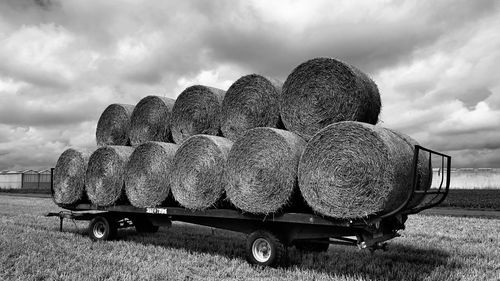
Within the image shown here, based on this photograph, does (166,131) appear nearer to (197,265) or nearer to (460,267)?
(197,265)

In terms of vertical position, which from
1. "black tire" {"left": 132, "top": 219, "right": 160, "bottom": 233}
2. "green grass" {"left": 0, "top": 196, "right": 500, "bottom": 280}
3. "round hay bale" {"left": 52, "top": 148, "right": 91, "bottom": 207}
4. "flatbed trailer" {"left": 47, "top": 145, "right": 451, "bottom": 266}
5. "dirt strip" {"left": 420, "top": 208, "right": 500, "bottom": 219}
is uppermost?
"round hay bale" {"left": 52, "top": 148, "right": 91, "bottom": 207}

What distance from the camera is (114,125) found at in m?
10.8

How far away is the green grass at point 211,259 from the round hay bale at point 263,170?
1036 millimetres

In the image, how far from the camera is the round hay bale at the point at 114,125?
10664 millimetres

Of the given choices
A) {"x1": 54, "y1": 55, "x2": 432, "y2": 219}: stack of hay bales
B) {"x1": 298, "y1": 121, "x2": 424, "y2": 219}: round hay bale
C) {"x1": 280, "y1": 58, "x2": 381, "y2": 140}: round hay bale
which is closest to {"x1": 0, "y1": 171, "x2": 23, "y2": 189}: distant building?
{"x1": 54, "y1": 55, "x2": 432, "y2": 219}: stack of hay bales

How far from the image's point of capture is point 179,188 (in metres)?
8.10

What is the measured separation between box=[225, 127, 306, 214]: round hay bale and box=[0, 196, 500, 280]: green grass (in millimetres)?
1036

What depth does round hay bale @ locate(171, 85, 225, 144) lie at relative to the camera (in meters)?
8.75

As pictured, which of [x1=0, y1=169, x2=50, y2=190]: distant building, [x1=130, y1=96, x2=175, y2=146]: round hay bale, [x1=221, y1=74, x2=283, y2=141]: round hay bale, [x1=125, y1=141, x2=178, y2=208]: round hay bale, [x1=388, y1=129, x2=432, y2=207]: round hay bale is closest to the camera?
[x1=388, y1=129, x2=432, y2=207]: round hay bale

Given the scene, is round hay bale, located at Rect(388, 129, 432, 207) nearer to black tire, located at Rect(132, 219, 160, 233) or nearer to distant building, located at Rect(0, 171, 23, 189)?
black tire, located at Rect(132, 219, 160, 233)

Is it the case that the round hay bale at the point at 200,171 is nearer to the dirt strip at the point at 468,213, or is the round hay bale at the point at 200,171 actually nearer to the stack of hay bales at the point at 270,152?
the stack of hay bales at the point at 270,152

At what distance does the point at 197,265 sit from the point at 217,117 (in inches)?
113

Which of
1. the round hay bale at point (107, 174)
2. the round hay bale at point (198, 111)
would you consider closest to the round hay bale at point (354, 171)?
the round hay bale at point (198, 111)

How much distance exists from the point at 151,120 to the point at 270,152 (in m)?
3.95
